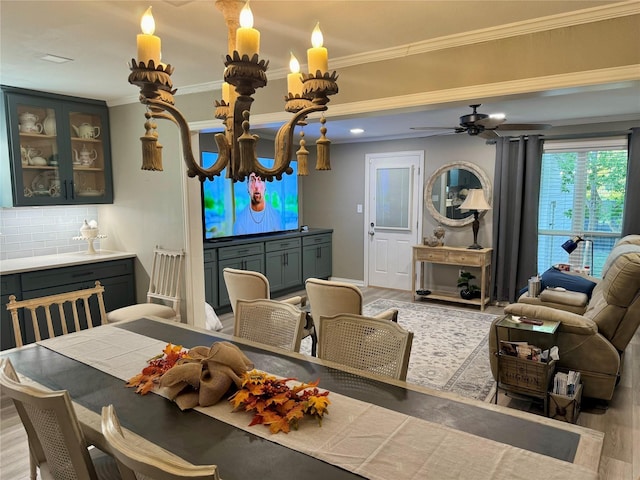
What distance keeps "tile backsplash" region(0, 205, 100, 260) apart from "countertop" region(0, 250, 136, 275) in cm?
9

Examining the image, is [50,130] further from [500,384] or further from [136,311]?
[500,384]

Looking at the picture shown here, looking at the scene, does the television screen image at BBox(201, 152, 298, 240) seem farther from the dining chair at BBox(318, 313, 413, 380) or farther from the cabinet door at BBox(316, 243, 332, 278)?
the dining chair at BBox(318, 313, 413, 380)

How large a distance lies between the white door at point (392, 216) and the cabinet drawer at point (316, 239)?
0.66 metres

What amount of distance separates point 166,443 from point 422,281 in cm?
516

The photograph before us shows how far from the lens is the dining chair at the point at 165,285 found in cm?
384

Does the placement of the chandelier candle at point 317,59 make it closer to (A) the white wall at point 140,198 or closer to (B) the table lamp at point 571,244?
(A) the white wall at point 140,198

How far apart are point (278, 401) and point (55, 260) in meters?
3.37

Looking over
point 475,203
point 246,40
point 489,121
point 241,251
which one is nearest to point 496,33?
point 489,121

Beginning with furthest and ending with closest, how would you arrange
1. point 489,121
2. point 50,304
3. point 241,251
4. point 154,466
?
point 241,251, point 489,121, point 50,304, point 154,466

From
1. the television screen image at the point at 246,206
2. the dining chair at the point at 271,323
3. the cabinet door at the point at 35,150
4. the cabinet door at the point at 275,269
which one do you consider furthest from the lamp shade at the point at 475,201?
the cabinet door at the point at 35,150

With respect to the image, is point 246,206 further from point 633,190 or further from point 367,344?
point 633,190

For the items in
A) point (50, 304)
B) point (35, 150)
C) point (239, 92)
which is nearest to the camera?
point (239, 92)

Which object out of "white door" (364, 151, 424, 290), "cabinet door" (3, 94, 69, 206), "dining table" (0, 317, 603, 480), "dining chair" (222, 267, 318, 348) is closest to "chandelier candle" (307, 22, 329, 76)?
"dining table" (0, 317, 603, 480)

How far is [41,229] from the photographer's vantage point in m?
4.16
